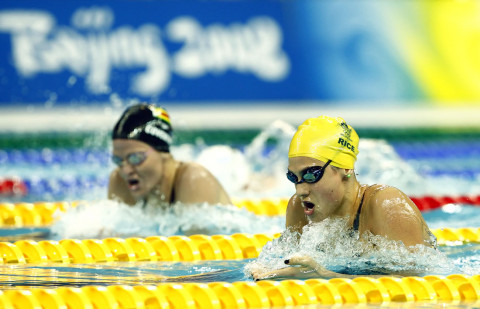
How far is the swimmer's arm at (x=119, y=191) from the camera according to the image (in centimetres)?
489

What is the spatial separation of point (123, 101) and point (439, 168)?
3841mm

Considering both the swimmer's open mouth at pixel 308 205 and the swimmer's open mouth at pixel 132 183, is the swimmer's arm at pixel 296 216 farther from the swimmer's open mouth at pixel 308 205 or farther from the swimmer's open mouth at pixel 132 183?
the swimmer's open mouth at pixel 132 183

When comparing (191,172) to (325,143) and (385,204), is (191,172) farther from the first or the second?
(385,204)

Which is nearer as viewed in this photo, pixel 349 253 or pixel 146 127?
pixel 349 253

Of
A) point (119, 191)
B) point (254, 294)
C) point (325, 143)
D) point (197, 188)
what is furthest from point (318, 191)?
point (119, 191)

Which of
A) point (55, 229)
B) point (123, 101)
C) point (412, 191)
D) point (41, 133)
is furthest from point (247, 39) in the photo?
point (55, 229)

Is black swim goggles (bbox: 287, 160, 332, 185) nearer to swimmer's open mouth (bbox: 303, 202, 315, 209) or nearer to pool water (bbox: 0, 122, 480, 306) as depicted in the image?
swimmer's open mouth (bbox: 303, 202, 315, 209)

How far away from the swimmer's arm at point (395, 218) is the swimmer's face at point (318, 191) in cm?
15

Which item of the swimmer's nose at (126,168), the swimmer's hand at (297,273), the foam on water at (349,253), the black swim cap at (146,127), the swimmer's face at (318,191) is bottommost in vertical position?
the swimmer's hand at (297,273)

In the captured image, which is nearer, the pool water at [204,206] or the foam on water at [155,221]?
the pool water at [204,206]

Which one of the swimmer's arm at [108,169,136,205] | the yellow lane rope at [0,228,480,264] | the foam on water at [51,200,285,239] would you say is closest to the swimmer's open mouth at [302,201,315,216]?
the yellow lane rope at [0,228,480,264]

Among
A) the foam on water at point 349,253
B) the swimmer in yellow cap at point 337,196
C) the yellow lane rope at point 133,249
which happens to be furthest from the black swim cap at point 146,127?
the swimmer in yellow cap at point 337,196

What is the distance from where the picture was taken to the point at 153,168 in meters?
4.64

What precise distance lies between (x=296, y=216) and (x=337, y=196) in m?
0.24
